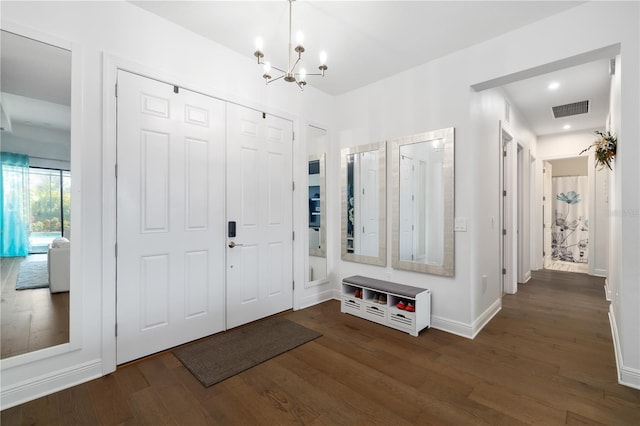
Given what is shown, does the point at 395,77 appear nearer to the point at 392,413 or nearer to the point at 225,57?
the point at 225,57

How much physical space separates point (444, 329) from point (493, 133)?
243 centimetres

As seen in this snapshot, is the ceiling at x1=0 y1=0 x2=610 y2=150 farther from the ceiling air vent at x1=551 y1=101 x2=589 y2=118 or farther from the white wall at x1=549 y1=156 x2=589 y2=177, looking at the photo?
the white wall at x1=549 y1=156 x2=589 y2=177

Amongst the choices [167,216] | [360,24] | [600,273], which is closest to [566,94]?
[360,24]

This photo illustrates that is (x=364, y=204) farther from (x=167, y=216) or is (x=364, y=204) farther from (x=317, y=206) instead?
(x=167, y=216)

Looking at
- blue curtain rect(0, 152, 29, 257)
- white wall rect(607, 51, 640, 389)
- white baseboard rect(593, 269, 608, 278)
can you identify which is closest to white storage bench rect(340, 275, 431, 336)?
white wall rect(607, 51, 640, 389)

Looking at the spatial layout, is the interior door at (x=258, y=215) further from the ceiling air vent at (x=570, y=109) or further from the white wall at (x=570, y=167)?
the white wall at (x=570, y=167)

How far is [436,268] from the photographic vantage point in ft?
10.5

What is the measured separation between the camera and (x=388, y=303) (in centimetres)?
324

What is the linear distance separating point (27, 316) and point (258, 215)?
1.99m

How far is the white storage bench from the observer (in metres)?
3.06

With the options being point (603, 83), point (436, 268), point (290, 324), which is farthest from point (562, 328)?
point (603, 83)

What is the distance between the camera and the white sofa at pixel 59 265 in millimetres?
2164

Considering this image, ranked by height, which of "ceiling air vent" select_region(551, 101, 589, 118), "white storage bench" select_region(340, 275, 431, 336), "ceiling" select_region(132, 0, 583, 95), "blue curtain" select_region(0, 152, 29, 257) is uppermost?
"ceiling" select_region(132, 0, 583, 95)

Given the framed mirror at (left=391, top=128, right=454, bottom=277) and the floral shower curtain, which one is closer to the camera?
the framed mirror at (left=391, top=128, right=454, bottom=277)
